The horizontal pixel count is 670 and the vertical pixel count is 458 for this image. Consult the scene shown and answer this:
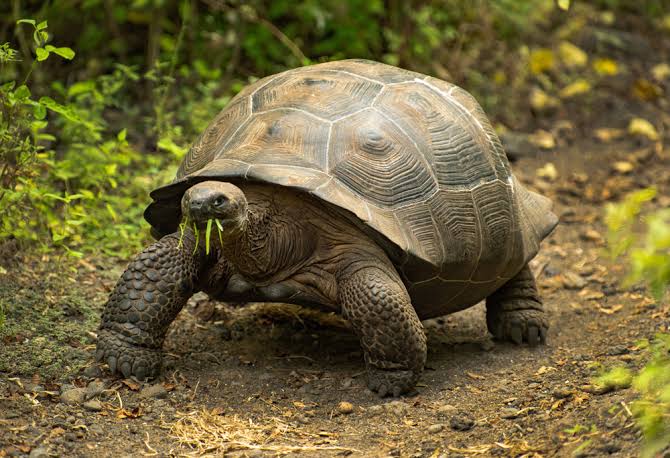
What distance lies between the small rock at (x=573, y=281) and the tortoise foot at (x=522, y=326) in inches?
47.3

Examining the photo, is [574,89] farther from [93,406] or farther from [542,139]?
[93,406]

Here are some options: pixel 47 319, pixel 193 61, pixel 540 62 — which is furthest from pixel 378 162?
pixel 540 62

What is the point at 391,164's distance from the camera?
452 centimetres

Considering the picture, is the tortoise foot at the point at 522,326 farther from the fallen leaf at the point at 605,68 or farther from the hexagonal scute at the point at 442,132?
the fallen leaf at the point at 605,68

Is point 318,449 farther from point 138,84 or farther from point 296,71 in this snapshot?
point 138,84

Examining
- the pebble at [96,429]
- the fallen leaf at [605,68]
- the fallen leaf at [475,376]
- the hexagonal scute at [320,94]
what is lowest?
the fallen leaf at [605,68]

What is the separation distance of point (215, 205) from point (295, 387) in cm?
111

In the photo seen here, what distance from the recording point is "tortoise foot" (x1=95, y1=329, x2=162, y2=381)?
4.33 metres

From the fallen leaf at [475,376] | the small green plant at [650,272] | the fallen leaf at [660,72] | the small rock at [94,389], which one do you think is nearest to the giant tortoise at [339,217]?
the small rock at [94,389]

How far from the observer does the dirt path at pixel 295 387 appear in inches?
146

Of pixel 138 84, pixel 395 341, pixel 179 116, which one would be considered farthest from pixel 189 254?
pixel 138 84

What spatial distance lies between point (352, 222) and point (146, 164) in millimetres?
3405

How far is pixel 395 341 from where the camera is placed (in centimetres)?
433

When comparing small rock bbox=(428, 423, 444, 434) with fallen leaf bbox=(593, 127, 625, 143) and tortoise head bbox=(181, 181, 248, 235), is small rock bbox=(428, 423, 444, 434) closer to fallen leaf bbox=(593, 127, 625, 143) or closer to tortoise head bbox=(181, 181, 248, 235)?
tortoise head bbox=(181, 181, 248, 235)
